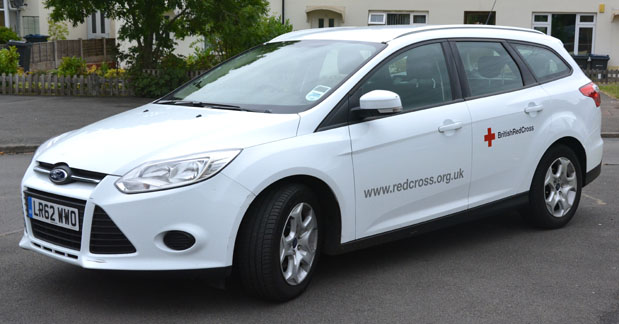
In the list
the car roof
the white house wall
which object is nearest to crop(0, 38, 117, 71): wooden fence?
the white house wall

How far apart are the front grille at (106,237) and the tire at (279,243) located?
24.7 inches

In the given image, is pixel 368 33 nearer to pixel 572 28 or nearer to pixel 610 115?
pixel 610 115

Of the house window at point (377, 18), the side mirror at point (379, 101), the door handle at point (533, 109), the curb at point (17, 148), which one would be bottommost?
the curb at point (17, 148)

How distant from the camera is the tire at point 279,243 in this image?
179 inches

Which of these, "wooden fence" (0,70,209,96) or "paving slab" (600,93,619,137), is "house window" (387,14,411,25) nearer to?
"paving slab" (600,93,619,137)

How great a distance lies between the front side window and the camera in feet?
17.7

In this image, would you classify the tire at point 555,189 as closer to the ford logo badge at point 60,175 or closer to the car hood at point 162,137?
the car hood at point 162,137

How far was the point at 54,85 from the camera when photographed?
19.9 m

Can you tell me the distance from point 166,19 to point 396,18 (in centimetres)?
1208

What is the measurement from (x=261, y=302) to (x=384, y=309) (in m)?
0.72

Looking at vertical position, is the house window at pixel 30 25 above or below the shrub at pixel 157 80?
above

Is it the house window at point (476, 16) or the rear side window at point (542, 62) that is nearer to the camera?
the rear side window at point (542, 62)

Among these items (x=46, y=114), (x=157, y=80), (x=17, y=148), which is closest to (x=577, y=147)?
(x=17, y=148)

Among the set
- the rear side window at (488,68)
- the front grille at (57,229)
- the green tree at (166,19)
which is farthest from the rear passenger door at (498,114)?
the green tree at (166,19)
